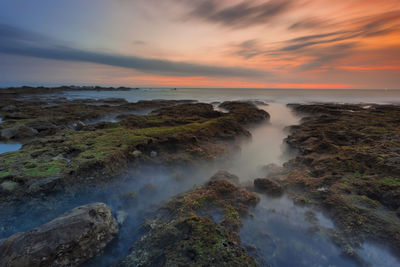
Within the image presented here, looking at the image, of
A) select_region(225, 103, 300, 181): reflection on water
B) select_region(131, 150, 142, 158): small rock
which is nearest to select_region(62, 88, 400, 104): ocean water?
select_region(225, 103, 300, 181): reflection on water

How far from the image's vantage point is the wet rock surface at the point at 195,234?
3824mm

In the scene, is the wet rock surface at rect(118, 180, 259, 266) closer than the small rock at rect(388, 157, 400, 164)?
Yes

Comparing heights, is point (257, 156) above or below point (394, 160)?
below

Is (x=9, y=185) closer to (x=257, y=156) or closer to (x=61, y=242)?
(x=61, y=242)

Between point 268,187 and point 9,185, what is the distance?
356 inches

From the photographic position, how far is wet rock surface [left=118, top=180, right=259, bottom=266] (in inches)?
151

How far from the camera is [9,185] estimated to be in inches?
246

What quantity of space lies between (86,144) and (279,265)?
985cm

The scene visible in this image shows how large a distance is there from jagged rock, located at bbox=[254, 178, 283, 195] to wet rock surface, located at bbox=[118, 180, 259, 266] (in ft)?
2.46

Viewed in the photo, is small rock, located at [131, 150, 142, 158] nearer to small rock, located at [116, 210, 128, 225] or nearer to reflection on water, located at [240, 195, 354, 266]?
small rock, located at [116, 210, 128, 225]

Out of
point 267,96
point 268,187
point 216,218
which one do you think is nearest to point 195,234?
point 216,218

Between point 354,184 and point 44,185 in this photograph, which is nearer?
point 44,185

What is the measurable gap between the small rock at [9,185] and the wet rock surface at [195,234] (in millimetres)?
4920

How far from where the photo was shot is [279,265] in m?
4.36
